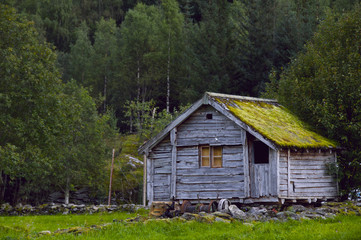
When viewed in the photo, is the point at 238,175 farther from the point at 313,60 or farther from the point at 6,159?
the point at 6,159

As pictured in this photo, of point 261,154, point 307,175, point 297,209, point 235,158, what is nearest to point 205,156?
point 235,158

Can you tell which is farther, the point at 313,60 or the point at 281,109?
the point at 313,60

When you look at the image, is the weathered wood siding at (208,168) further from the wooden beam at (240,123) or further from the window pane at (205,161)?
the wooden beam at (240,123)

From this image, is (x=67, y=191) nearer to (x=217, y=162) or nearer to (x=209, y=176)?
(x=209, y=176)

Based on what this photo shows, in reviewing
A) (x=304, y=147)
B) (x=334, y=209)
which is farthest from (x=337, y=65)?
(x=334, y=209)

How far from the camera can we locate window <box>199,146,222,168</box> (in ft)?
90.7

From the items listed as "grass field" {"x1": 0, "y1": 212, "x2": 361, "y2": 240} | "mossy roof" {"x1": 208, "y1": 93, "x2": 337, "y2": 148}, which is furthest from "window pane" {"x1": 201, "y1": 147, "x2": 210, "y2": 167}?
"grass field" {"x1": 0, "y1": 212, "x2": 361, "y2": 240}

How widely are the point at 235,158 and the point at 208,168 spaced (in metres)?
1.56

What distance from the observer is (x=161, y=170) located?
29.4 meters

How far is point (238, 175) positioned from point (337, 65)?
11.0m

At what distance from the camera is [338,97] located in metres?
31.3

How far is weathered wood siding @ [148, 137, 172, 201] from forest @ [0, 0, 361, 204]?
27.5 ft

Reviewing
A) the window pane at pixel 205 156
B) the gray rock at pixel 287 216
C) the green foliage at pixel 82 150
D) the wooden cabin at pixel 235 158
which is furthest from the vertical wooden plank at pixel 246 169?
the green foliage at pixel 82 150

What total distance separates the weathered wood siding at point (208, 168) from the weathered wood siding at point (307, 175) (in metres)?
2.14
